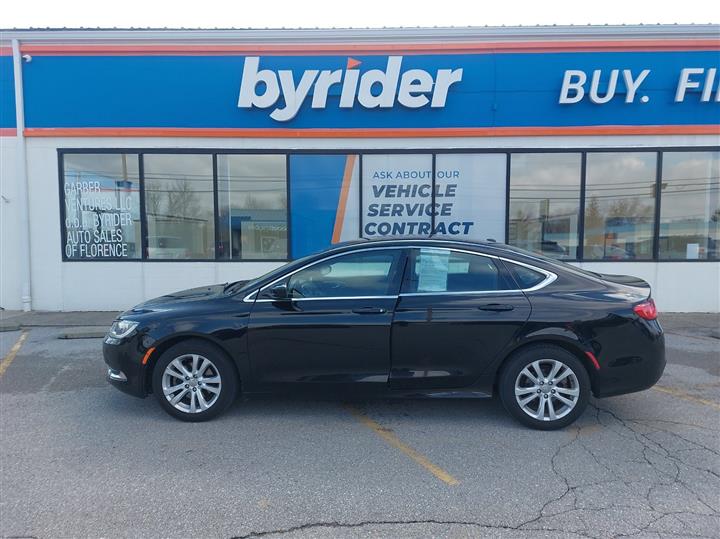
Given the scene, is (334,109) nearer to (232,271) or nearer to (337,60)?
(337,60)

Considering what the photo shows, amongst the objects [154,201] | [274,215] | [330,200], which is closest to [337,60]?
[330,200]

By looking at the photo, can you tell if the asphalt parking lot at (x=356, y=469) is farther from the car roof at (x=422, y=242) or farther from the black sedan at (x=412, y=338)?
the car roof at (x=422, y=242)

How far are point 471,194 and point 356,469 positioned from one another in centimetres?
684

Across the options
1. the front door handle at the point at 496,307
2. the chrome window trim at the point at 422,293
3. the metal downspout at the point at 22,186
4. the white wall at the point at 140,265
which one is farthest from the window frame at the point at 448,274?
the metal downspout at the point at 22,186

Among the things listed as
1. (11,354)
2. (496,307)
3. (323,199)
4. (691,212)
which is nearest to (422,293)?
(496,307)

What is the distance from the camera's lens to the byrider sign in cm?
870

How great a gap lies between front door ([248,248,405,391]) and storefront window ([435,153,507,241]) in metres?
5.42

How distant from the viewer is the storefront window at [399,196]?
898cm

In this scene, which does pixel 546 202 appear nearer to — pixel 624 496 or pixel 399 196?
pixel 399 196

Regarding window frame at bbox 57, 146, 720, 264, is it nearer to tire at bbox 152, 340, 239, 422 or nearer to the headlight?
the headlight

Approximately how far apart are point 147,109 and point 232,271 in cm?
349

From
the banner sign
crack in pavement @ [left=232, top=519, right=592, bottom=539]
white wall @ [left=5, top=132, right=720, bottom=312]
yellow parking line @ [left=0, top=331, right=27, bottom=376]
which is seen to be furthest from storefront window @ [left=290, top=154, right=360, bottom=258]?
crack in pavement @ [left=232, top=519, right=592, bottom=539]

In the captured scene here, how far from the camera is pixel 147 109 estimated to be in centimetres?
882

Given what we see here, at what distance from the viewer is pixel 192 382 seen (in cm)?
396
